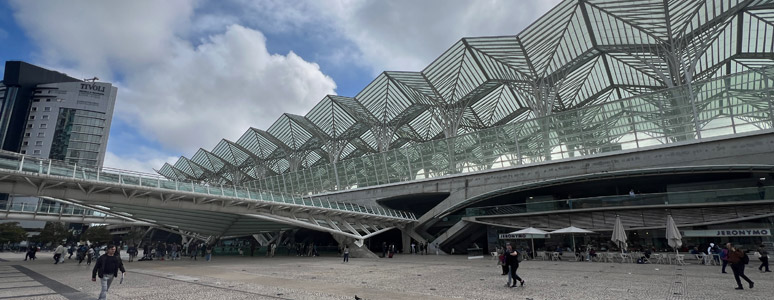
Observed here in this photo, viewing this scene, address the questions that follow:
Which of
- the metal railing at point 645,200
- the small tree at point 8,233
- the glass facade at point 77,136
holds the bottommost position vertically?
the small tree at point 8,233

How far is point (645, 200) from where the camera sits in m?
27.9

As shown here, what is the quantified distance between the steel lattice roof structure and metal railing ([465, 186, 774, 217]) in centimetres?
648

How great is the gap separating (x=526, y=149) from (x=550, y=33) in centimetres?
1086

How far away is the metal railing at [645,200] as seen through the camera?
80.9 feet

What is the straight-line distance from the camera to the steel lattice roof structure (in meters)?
31.5

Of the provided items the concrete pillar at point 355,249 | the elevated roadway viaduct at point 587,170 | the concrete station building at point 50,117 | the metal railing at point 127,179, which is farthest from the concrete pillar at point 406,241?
the concrete station building at point 50,117

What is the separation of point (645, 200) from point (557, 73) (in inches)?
656

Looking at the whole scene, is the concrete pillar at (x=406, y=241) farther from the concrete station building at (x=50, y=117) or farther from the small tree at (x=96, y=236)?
the concrete station building at (x=50, y=117)

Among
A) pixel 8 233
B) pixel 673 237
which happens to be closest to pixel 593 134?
pixel 673 237

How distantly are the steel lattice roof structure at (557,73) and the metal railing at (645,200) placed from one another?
21.3ft

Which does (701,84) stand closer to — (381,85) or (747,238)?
(747,238)

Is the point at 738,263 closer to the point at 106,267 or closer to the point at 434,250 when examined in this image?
the point at 106,267

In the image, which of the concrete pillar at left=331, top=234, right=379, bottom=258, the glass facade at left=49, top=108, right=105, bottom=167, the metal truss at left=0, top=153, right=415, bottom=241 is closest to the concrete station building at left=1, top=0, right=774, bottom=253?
the metal truss at left=0, top=153, right=415, bottom=241

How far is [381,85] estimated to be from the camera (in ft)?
159
